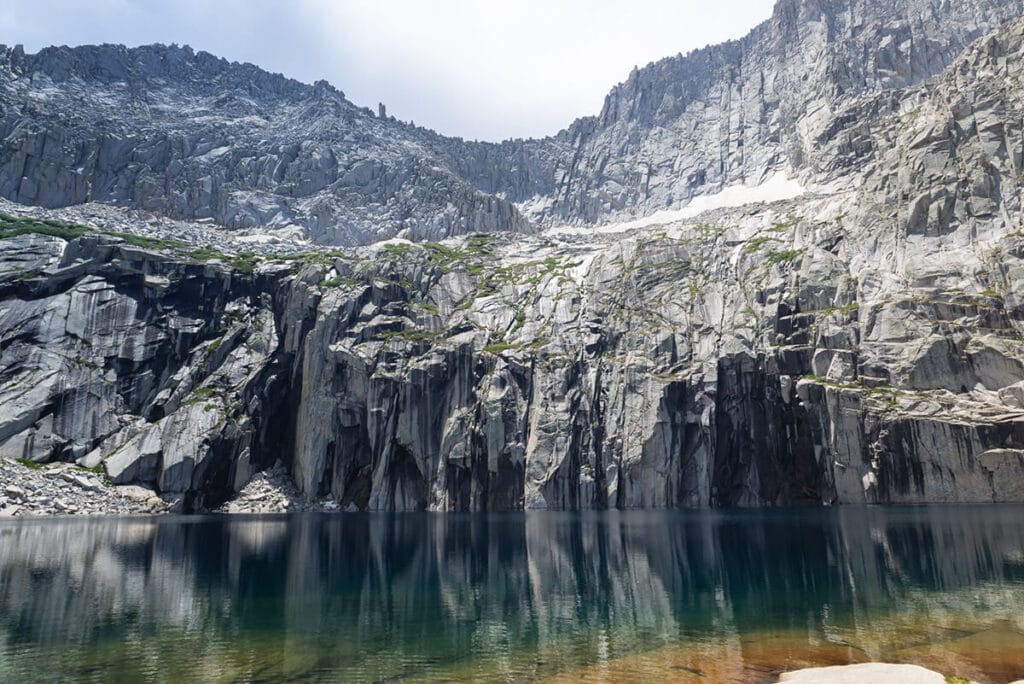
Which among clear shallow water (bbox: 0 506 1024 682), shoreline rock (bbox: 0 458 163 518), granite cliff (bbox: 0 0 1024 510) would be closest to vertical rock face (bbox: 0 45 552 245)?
granite cliff (bbox: 0 0 1024 510)

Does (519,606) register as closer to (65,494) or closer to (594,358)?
(594,358)

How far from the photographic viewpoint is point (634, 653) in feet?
75.2

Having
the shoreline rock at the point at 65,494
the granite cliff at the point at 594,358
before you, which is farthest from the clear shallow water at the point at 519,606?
the granite cliff at the point at 594,358

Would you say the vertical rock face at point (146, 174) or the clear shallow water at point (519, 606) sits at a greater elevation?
the vertical rock face at point (146, 174)

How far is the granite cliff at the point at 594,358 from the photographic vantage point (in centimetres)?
9100

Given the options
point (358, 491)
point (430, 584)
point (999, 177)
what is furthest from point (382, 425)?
point (999, 177)

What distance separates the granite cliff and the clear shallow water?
1469 inches

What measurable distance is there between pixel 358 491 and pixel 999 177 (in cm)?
11797

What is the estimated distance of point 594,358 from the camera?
112750 millimetres

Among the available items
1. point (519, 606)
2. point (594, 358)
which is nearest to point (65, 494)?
point (594, 358)

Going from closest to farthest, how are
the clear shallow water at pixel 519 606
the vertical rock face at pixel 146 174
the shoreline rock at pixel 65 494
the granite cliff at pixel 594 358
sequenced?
the clear shallow water at pixel 519 606, the shoreline rock at pixel 65 494, the granite cliff at pixel 594 358, the vertical rock face at pixel 146 174

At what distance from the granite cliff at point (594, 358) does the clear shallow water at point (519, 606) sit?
37.3 m

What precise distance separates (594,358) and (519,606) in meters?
83.6

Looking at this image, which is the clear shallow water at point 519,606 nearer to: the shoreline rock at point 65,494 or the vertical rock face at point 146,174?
the shoreline rock at point 65,494
